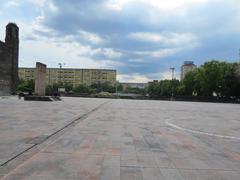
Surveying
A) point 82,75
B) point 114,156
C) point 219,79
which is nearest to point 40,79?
point 114,156

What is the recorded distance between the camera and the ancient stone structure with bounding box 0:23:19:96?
6756cm

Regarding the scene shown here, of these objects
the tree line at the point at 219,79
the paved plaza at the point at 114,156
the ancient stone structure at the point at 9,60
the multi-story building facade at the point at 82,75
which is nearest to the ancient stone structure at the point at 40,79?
the ancient stone structure at the point at 9,60

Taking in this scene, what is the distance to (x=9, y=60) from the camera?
72.1 metres

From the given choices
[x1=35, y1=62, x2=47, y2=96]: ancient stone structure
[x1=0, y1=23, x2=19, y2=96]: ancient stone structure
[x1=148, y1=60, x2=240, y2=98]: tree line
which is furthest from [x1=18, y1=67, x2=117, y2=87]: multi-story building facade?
[x1=35, y1=62, x2=47, y2=96]: ancient stone structure

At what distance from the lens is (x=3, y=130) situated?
11.6 metres

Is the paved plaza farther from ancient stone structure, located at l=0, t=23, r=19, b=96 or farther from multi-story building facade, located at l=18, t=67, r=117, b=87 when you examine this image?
multi-story building facade, located at l=18, t=67, r=117, b=87

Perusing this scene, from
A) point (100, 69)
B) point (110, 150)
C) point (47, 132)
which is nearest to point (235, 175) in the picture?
point (110, 150)

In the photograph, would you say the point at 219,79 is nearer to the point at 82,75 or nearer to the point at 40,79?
the point at 40,79

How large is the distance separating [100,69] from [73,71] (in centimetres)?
1234

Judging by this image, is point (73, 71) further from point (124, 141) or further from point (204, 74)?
point (124, 141)

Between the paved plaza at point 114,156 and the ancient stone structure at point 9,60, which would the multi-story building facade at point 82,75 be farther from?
the paved plaza at point 114,156

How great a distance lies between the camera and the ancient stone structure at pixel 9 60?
6756cm

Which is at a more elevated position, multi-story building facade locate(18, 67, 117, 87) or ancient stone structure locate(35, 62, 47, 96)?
multi-story building facade locate(18, 67, 117, 87)

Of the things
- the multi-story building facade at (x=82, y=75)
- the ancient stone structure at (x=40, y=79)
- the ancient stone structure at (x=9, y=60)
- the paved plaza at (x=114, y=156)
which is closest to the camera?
the paved plaza at (x=114, y=156)
